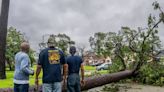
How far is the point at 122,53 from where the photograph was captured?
61.7 ft

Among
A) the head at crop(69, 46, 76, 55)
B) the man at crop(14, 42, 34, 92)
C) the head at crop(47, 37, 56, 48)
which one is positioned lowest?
the man at crop(14, 42, 34, 92)

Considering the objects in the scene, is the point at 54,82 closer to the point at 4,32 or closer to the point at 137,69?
the point at 137,69

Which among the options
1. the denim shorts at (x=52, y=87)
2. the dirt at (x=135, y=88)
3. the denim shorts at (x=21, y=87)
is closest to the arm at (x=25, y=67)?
the denim shorts at (x=21, y=87)

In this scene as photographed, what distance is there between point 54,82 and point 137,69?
9435mm

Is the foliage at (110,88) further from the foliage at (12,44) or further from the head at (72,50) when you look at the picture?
the foliage at (12,44)

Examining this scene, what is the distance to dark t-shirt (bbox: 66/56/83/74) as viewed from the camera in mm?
9805

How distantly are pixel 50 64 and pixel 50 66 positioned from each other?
0.14 feet

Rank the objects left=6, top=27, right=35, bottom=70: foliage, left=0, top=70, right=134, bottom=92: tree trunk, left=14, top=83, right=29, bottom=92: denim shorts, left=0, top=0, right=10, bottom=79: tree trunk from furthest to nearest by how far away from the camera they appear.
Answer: left=6, top=27, right=35, bottom=70: foliage
left=0, top=0, right=10, bottom=79: tree trunk
left=0, top=70, right=134, bottom=92: tree trunk
left=14, top=83, right=29, bottom=92: denim shorts

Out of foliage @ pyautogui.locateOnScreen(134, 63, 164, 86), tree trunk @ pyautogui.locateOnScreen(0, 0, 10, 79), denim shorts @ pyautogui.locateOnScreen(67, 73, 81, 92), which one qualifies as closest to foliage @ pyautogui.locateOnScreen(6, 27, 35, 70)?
tree trunk @ pyautogui.locateOnScreen(0, 0, 10, 79)

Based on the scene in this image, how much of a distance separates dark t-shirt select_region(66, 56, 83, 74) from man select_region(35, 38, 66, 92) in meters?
1.11

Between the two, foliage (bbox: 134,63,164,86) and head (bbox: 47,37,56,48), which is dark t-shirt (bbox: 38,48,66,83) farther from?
foliage (bbox: 134,63,164,86)

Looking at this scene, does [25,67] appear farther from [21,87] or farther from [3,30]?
[3,30]

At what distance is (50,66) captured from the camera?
8586 millimetres

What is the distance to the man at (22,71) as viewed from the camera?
8.20m
